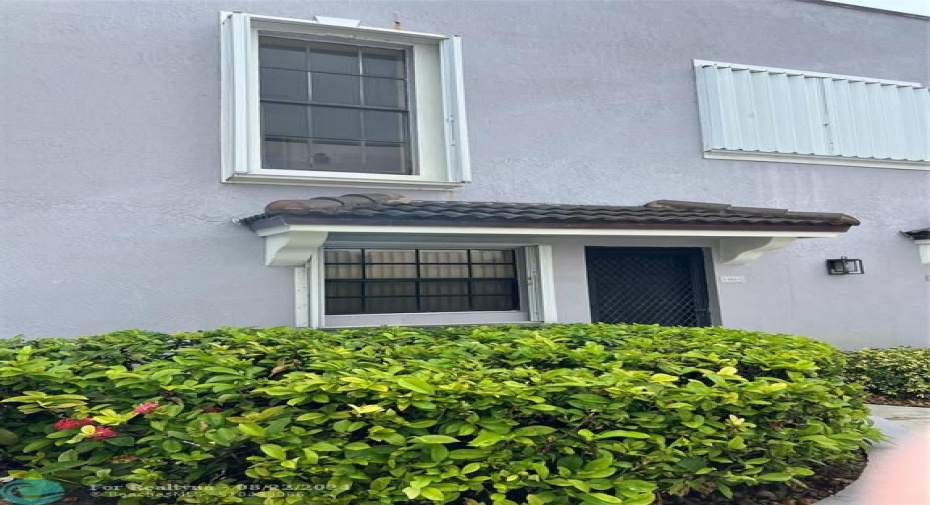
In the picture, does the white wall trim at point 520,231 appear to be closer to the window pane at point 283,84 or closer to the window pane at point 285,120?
the window pane at point 285,120

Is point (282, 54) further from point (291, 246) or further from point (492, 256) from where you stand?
point (492, 256)

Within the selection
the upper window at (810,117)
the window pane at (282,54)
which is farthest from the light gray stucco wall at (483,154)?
the window pane at (282,54)

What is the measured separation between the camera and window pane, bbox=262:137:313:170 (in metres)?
6.46

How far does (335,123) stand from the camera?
22.1ft

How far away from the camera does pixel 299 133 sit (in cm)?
661

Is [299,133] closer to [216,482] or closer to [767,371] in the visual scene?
[216,482]

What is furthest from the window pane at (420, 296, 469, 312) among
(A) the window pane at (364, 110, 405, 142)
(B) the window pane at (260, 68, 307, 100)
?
(B) the window pane at (260, 68, 307, 100)

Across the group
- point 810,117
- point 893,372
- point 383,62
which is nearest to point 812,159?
point 810,117

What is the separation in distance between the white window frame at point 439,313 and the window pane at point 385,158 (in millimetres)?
850

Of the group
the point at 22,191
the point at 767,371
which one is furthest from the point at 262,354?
the point at 22,191

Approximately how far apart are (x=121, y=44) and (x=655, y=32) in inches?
230

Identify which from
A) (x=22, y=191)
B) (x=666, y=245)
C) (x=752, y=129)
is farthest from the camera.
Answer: (x=752, y=129)

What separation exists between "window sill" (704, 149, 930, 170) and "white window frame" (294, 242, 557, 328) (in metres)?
2.65

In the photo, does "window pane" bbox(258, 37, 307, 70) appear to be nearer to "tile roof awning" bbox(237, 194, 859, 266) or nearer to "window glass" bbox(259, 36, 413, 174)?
"window glass" bbox(259, 36, 413, 174)
